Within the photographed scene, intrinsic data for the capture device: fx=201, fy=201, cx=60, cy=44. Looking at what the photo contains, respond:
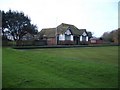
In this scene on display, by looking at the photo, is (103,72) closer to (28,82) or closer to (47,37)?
(28,82)

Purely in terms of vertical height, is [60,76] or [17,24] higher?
[17,24]

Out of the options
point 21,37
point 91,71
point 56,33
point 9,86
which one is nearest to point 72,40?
point 56,33

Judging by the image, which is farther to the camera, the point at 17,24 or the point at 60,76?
the point at 17,24

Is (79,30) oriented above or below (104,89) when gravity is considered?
above

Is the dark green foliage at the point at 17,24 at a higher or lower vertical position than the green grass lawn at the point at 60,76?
higher

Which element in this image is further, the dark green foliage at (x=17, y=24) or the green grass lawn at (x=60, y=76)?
the dark green foliage at (x=17, y=24)

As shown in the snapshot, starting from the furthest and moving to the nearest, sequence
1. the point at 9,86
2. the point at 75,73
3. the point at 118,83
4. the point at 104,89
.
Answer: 1. the point at 75,73
2. the point at 118,83
3. the point at 104,89
4. the point at 9,86

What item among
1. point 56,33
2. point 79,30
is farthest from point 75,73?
point 79,30

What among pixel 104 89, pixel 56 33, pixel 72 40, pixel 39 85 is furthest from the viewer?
pixel 72 40

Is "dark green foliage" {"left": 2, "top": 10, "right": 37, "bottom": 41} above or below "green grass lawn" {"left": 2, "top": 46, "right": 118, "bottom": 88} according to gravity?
above

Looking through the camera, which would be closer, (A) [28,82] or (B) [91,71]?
(A) [28,82]

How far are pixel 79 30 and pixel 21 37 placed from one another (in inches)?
912

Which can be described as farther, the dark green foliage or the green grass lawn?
the dark green foliage

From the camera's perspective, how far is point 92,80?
28.2 feet
